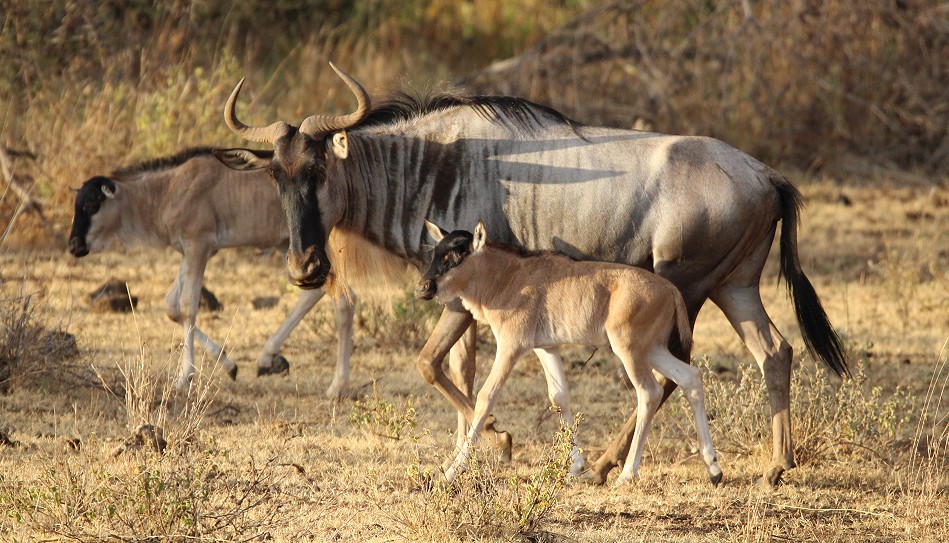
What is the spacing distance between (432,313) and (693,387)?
3421 millimetres

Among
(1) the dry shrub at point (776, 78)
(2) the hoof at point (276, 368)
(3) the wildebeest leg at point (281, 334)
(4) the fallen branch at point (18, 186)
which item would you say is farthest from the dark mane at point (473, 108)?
(1) the dry shrub at point (776, 78)

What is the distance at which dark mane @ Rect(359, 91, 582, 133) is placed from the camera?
6301 millimetres

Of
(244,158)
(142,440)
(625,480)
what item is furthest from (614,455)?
(244,158)

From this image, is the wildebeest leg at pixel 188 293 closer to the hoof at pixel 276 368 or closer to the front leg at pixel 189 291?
the front leg at pixel 189 291

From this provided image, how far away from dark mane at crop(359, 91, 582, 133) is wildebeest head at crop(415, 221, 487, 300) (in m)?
0.73

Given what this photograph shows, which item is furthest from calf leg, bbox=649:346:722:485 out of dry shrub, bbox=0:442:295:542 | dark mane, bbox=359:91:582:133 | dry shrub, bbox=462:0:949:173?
dry shrub, bbox=462:0:949:173

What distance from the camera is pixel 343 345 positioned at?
7977mm

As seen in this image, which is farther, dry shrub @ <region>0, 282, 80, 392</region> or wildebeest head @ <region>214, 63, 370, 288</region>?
dry shrub @ <region>0, 282, 80, 392</region>

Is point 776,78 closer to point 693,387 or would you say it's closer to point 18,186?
point 18,186

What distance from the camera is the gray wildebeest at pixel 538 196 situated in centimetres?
600

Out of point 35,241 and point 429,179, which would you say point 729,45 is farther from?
point 429,179

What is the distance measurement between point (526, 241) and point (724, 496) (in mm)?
1483

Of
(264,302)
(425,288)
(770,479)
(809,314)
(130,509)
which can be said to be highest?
(425,288)

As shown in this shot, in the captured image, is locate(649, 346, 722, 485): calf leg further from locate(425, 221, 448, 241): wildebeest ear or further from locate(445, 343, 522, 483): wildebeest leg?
locate(425, 221, 448, 241): wildebeest ear
